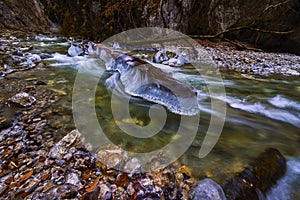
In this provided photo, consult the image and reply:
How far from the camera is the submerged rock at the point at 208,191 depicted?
49.9 inches

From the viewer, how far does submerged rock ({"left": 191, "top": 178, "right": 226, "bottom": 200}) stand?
49.9 inches

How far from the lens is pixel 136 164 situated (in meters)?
1.56

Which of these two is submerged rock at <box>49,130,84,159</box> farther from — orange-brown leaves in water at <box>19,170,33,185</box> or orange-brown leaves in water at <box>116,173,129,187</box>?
orange-brown leaves in water at <box>116,173,129,187</box>

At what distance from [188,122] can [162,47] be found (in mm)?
5976

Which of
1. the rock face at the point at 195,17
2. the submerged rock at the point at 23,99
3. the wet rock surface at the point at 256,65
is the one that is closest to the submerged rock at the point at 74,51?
the rock face at the point at 195,17

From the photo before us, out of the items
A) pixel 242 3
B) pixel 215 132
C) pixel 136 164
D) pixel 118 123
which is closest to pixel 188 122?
pixel 215 132

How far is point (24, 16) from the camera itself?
10.4 m

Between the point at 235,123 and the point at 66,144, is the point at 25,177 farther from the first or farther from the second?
the point at 235,123

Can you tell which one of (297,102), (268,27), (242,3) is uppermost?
(242,3)

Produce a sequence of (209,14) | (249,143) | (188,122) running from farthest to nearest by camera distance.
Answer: (209,14)
(188,122)
(249,143)

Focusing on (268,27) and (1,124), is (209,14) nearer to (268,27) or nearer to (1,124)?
(268,27)

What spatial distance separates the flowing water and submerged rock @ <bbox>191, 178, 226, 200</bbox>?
0.10 meters

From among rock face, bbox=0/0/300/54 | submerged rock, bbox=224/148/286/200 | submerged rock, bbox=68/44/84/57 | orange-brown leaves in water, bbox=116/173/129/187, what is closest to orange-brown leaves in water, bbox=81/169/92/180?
orange-brown leaves in water, bbox=116/173/129/187

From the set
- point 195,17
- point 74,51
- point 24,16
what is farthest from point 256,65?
point 24,16
